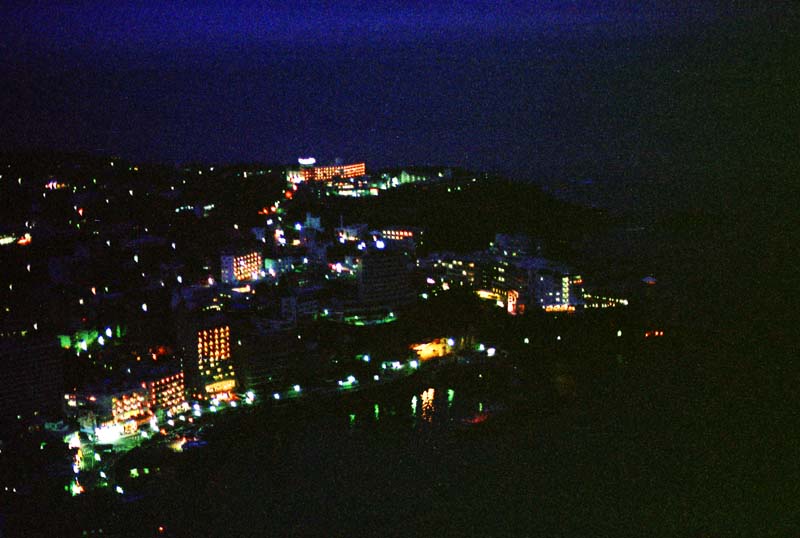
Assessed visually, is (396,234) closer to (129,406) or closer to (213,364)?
(213,364)

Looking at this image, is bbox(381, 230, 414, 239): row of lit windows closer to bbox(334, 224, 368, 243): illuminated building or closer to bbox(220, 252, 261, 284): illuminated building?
bbox(334, 224, 368, 243): illuminated building

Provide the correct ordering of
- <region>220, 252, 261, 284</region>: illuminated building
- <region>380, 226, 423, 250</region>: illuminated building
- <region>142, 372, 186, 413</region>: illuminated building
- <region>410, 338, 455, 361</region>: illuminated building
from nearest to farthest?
1. <region>142, 372, 186, 413</region>: illuminated building
2. <region>410, 338, 455, 361</region>: illuminated building
3. <region>220, 252, 261, 284</region>: illuminated building
4. <region>380, 226, 423, 250</region>: illuminated building

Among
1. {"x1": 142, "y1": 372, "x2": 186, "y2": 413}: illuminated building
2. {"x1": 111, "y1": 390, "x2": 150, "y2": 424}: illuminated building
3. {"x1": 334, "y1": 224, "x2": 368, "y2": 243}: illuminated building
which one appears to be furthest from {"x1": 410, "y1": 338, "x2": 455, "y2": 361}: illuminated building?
{"x1": 334, "y1": 224, "x2": 368, "y2": 243}: illuminated building

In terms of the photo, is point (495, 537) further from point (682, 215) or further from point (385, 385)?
point (682, 215)

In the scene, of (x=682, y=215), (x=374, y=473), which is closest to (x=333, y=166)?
(x=682, y=215)

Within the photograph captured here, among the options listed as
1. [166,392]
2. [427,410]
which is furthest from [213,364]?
[427,410]

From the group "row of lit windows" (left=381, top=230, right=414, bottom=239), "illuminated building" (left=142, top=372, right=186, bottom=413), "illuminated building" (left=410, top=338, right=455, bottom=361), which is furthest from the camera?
"row of lit windows" (left=381, top=230, right=414, bottom=239)

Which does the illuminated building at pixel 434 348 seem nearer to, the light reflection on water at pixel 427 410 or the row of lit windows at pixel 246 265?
the light reflection on water at pixel 427 410
